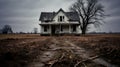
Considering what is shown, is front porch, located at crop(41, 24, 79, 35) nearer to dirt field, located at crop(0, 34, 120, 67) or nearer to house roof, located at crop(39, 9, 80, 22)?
house roof, located at crop(39, 9, 80, 22)

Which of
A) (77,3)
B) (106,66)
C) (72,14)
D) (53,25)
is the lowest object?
(106,66)

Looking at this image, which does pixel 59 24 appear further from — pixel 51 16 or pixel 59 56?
pixel 59 56

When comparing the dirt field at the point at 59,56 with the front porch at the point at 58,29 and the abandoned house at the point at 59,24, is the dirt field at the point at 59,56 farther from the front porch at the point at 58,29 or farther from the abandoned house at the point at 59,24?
the front porch at the point at 58,29

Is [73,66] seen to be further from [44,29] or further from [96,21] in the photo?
[96,21]

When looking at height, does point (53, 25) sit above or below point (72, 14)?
below

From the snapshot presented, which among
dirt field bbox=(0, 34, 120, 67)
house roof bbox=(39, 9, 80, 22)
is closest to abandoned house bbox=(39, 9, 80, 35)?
house roof bbox=(39, 9, 80, 22)

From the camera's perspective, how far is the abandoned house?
35.0 meters

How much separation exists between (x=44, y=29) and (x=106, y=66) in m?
32.2

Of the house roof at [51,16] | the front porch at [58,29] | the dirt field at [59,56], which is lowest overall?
the dirt field at [59,56]

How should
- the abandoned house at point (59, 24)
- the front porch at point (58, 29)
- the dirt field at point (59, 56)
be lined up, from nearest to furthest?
the dirt field at point (59, 56)
the abandoned house at point (59, 24)
the front porch at point (58, 29)

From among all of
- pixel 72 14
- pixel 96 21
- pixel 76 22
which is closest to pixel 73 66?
pixel 76 22

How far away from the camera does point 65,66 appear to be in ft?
13.8

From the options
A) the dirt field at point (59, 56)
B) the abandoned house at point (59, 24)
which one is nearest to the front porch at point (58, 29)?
the abandoned house at point (59, 24)

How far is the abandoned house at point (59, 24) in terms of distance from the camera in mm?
34969
